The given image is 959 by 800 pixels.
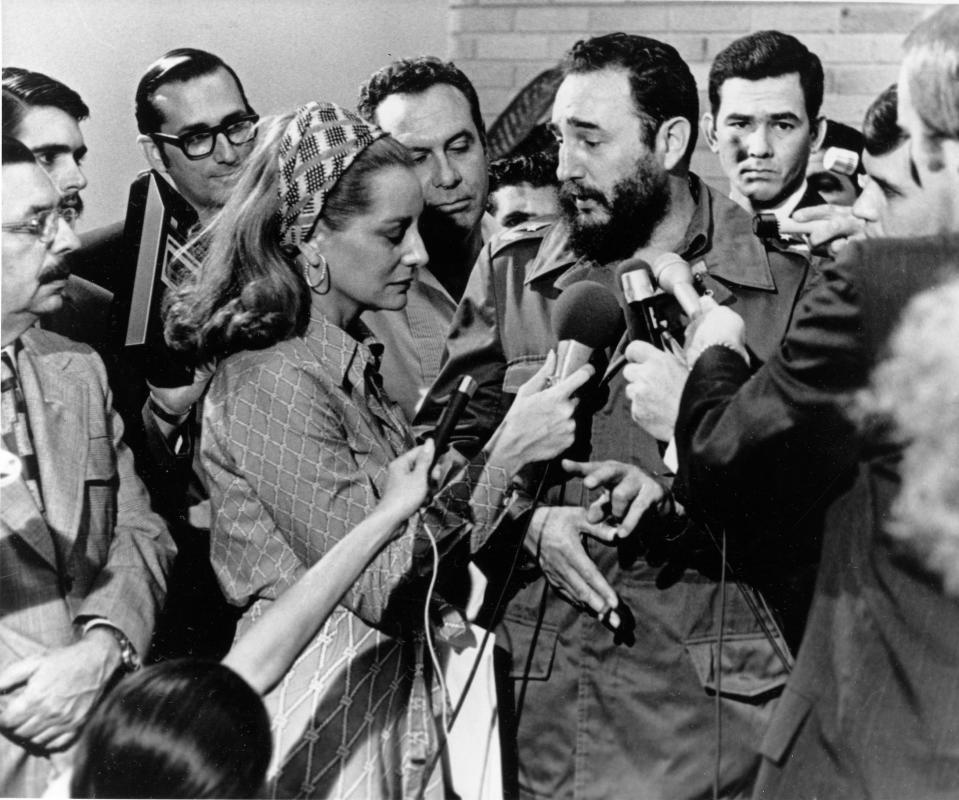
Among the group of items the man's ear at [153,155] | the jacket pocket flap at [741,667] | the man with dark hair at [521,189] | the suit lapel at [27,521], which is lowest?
the jacket pocket flap at [741,667]

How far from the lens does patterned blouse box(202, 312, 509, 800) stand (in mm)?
1775

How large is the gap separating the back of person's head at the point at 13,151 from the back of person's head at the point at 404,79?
25.3 inches

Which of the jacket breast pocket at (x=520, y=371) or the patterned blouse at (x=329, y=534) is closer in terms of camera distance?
the patterned blouse at (x=329, y=534)

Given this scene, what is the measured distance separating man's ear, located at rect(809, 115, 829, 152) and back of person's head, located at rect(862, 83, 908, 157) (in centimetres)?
8

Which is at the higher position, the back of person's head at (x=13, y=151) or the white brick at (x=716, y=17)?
the white brick at (x=716, y=17)

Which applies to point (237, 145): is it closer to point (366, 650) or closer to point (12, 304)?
point (12, 304)

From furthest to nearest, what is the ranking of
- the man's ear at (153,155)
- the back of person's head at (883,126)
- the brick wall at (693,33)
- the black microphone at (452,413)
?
the man's ear at (153,155) < the brick wall at (693,33) < the back of person's head at (883,126) < the black microphone at (452,413)

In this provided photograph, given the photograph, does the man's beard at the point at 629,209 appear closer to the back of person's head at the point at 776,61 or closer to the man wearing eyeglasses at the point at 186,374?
the back of person's head at the point at 776,61

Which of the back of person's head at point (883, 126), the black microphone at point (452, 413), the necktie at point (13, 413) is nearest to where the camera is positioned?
the black microphone at point (452, 413)

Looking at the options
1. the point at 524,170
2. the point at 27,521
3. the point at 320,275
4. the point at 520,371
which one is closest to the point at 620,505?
the point at 520,371

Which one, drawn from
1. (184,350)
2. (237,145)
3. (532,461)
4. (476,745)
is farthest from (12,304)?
(476,745)

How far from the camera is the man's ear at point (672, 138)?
208 centimetres

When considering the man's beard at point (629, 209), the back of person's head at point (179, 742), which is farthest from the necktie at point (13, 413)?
the man's beard at point (629, 209)

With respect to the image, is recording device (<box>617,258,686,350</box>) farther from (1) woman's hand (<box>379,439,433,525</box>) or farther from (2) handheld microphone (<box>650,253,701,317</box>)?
(1) woman's hand (<box>379,439,433,525</box>)
